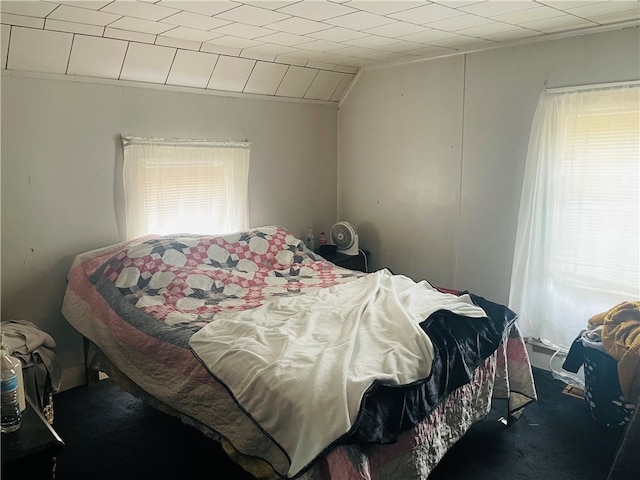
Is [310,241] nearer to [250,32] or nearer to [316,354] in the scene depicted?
[250,32]

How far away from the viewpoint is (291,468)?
5.94ft

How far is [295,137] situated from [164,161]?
4.24ft

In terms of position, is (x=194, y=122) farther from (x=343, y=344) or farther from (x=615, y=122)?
(x=615, y=122)

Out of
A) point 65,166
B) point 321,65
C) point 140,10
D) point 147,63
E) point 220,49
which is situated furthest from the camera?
point 321,65

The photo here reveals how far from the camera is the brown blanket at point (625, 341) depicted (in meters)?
2.69

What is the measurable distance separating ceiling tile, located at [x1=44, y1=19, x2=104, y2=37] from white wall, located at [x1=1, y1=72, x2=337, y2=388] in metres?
0.40

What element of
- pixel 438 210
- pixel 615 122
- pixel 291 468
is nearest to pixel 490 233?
pixel 438 210

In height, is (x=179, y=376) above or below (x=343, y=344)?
below

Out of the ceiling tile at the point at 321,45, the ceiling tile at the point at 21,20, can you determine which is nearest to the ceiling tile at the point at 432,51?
the ceiling tile at the point at 321,45

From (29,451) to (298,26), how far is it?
2483 millimetres

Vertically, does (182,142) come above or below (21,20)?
below

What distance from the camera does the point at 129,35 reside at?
3.13 metres

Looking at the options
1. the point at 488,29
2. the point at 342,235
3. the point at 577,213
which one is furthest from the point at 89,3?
the point at 577,213

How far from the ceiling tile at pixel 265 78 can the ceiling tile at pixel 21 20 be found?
153cm
